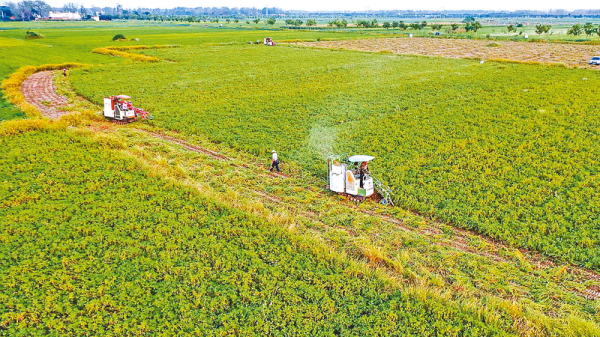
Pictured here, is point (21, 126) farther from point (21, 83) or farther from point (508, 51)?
point (508, 51)

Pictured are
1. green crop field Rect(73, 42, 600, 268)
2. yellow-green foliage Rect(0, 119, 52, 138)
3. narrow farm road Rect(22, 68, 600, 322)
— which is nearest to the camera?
narrow farm road Rect(22, 68, 600, 322)

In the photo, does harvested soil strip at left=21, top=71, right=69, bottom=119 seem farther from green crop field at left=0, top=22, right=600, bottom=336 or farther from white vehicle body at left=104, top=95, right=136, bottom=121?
white vehicle body at left=104, top=95, right=136, bottom=121

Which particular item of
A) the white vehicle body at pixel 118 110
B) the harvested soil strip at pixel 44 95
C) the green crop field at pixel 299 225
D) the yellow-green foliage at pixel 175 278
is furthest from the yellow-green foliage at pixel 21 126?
the yellow-green foliage at pixel 175 278

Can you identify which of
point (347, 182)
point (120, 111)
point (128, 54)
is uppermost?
point (128, 54)

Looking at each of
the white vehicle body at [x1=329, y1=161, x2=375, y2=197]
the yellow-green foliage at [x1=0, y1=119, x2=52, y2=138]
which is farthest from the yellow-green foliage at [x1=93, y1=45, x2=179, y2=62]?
the white vehicle body at [x1=329, y1=161, x2=375, y2=197]

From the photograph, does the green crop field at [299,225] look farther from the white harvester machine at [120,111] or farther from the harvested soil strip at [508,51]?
the harvested soil strip at [508,51]

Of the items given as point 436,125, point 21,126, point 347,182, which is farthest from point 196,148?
point 436,125

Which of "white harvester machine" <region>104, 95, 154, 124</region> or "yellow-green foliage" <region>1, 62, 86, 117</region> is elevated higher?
"yellow-green foliage" <region>1, 62, 86, 117</region>
